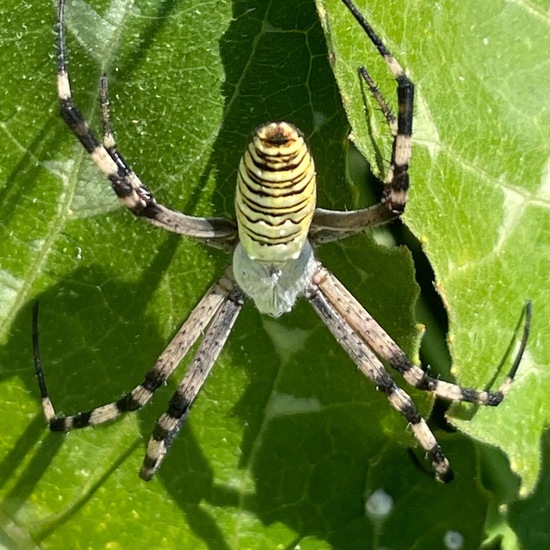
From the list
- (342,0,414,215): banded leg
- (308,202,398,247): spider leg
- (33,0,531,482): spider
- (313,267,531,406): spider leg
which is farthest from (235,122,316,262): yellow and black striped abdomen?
(313,267,531,406): spider leg

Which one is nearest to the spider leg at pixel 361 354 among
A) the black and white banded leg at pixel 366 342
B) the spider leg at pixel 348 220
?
the black and white banded leg at pixel 366 342

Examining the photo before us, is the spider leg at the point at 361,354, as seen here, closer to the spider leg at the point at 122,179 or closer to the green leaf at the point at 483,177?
the green leaf at the point at 483,177

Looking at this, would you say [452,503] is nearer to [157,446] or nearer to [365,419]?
[365,419]

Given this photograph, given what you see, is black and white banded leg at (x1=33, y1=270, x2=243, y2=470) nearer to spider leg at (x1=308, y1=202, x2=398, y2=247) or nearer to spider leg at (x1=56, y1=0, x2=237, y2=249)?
spider leg at (x1=56, y1=0, x2=237, y2=249)

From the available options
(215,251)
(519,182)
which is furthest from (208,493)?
(519,182)

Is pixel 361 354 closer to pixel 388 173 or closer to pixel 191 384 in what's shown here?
pixel 191 384

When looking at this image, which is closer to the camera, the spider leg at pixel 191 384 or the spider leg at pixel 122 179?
the spider leg at pixel 122 179

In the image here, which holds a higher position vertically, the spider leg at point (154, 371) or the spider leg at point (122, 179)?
the spider leg at point (122, 179)
